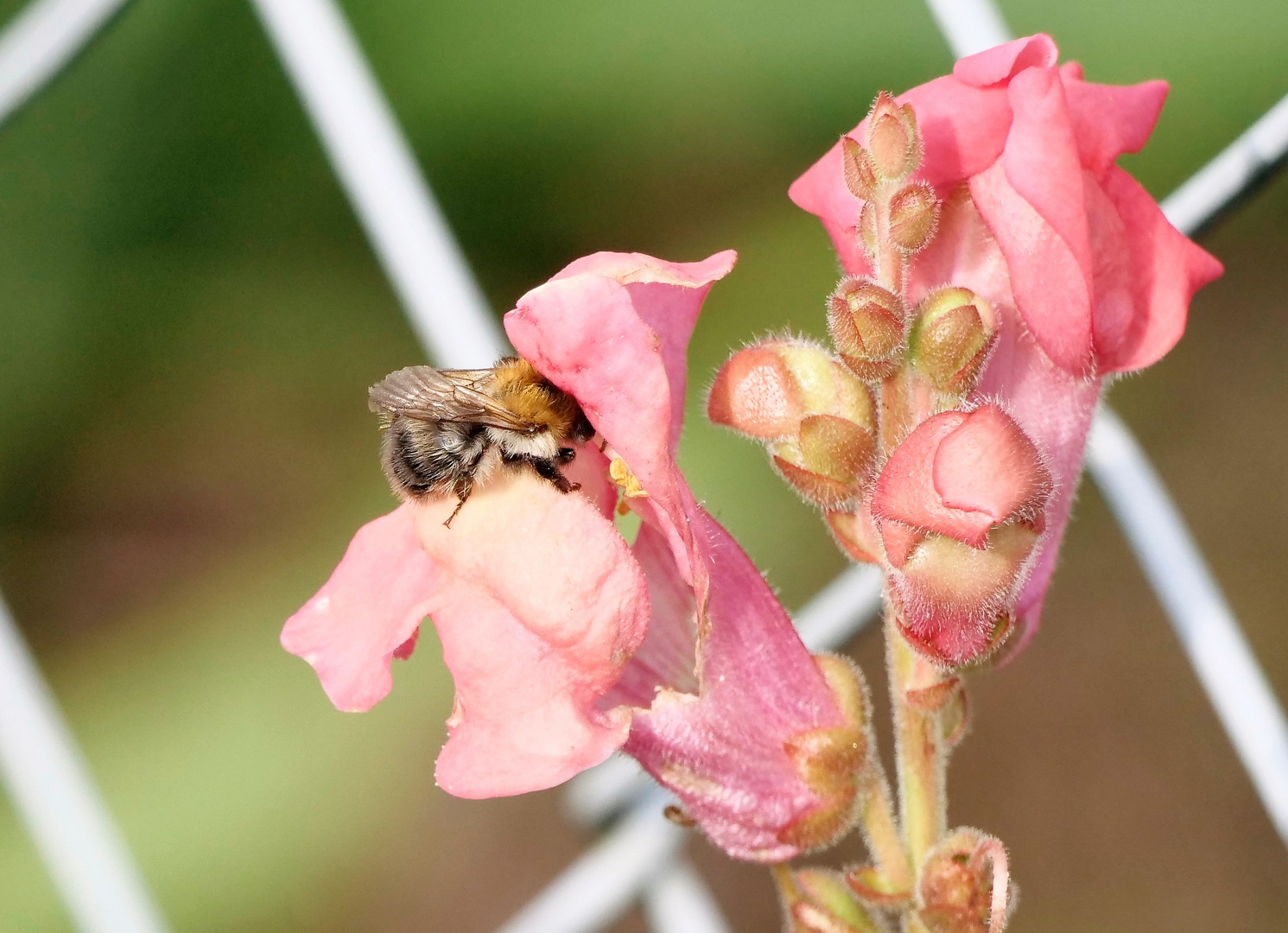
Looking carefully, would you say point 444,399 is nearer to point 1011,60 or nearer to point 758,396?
point 758,396

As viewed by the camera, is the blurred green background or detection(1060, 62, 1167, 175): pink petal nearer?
detection(1060, 62, 1167, 175): pink petal

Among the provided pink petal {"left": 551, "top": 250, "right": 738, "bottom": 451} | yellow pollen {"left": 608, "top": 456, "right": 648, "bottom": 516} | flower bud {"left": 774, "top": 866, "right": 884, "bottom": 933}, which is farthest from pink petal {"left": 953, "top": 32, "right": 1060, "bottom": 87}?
flower bud {"left": 774, "top": 866, "right": 884, "bottom": 933}

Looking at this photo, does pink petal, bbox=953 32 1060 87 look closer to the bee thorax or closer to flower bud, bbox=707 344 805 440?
flower bud, bbox=707 344 805 440

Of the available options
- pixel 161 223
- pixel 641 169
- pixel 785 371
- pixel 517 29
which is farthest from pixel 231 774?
pixel 785 371

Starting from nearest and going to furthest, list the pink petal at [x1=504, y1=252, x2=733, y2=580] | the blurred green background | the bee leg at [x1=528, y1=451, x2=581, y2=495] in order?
the pink petal at [x1=504, y1=252, x2=733, y2=580] → the bee leg at [x1=528, y1=451, x2=581, y2=495] → the blurred green background

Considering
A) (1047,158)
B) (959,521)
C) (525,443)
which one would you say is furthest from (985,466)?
(525,443)

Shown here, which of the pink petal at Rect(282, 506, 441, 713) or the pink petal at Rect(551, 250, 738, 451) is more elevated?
the pink petal at Rect(551, 250, 738, 451)
